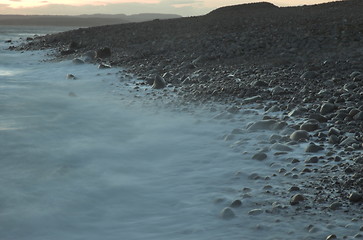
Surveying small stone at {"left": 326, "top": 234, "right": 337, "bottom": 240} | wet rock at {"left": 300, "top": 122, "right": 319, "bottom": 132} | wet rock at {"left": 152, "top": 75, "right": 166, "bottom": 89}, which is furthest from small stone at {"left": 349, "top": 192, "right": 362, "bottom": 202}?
wet rock at {"left": 152, "top": 75, "right": 166, "bottom": 89}

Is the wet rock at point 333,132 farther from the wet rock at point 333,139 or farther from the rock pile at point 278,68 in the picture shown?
the wet rock at point 333,139

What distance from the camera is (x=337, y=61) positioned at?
26.7ft

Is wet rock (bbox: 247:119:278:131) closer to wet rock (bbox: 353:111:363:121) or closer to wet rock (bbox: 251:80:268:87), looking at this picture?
wet rock (bbox: 353:111:363:121)

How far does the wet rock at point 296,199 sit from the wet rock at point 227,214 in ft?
1.43

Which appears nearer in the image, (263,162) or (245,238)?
(245,238)

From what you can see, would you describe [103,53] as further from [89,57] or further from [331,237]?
[331,237]

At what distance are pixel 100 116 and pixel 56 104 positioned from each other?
1.44 meters

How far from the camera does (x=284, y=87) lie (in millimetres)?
6879

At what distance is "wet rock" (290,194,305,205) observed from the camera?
3.33 m

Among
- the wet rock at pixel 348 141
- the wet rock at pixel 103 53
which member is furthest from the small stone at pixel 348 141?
the wet rock at pixel 103 53

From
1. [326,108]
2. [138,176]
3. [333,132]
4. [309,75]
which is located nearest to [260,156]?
[333,132]

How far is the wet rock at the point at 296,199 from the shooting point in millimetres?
3330

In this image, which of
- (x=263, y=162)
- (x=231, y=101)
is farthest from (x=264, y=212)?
(x=231, y=101)

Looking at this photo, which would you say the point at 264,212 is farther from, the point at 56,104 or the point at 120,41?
the point at 120,41
